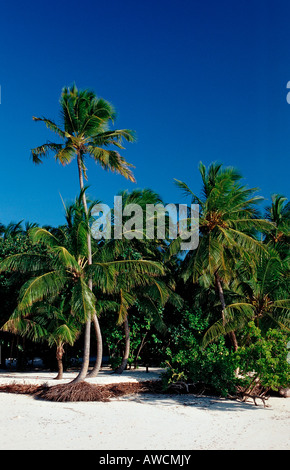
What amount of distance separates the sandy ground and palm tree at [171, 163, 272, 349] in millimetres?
3596

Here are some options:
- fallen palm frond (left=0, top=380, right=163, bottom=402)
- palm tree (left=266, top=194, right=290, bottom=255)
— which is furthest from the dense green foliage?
palm tree (left=266, top=194, right=290, bottom=255)

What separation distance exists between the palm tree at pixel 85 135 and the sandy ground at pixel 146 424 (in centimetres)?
356

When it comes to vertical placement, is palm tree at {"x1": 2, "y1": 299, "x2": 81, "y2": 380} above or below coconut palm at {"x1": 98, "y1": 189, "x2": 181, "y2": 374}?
below

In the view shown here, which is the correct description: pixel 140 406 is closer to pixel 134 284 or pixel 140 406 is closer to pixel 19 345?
pixel 134 284

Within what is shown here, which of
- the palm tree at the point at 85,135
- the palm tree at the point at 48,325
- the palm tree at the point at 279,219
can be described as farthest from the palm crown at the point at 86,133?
the palm tree at the point at 279,219

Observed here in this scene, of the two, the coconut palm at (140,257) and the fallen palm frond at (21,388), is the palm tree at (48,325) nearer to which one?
the fallen palm frond at (21,388)

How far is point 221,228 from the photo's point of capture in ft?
43.4

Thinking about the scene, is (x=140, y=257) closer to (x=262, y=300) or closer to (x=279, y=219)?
(x=262, y=300)

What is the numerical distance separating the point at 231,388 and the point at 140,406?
2.88 m

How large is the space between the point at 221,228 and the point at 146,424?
6770mm

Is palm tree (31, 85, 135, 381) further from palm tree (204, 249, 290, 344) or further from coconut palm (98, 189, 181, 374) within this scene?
palm tree (204, 249, 290, 344)

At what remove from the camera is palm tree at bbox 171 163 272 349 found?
43.9 ft

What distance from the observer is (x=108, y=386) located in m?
12.8

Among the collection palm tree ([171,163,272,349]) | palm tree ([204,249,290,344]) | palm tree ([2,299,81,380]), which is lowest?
palm tree ([2,299,81,380])
